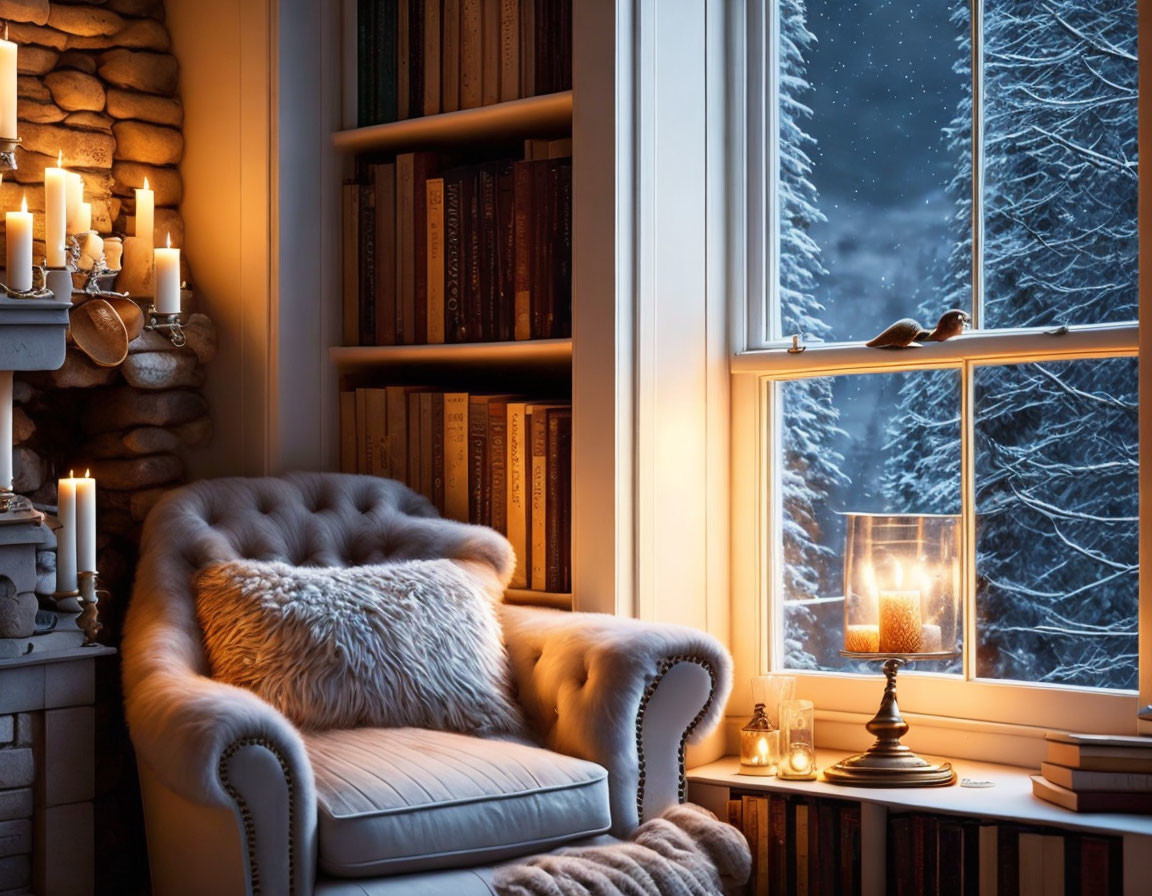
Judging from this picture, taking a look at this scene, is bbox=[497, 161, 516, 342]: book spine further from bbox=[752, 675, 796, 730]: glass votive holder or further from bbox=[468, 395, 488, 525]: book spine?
bbox=[752, 675, 796, 730]: glass votive holder

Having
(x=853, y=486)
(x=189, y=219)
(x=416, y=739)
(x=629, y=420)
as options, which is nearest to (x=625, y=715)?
(x=416, y=739)

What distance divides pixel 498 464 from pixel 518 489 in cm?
8

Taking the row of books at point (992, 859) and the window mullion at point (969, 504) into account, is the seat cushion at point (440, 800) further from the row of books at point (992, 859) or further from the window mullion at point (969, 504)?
the window mullion at point (969, 504)

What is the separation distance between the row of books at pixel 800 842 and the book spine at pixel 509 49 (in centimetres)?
156

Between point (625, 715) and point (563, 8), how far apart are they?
1.49 meters

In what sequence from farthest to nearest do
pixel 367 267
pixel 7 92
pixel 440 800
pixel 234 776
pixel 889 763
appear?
1. pixel 367 267
2. pixel 889 763
3. pixel 7 92
4. pixel 440 800
5. pixel 234 776

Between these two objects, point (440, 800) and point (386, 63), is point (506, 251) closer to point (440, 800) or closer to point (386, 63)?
point (386, 63)

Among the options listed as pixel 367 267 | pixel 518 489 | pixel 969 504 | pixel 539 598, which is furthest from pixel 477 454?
pixel 969 504

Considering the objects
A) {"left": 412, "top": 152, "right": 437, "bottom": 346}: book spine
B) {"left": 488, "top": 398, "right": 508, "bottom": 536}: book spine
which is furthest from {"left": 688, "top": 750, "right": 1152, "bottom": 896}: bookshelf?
{"left": 412, "top": 152, "right": 437, "bottom": 346}: book spine

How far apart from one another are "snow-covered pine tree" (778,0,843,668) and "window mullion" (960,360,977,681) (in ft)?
0.99

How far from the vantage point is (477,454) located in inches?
113

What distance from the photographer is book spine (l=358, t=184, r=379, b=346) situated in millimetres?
3092

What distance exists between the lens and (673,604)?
8.98ft

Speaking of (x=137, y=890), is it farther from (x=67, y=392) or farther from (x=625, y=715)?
(x=625, y=715)
